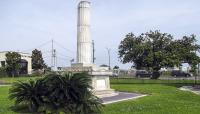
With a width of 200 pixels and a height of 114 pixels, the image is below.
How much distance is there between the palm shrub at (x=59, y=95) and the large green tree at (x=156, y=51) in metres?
39.6

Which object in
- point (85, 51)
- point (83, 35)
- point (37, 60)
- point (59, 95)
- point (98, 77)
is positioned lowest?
point (59, 95)

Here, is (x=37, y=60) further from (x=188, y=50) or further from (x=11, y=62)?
(x=188, y=50)

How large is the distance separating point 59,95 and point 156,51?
140 ft

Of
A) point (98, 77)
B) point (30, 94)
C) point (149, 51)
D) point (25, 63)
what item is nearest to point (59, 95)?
point (30, 94)

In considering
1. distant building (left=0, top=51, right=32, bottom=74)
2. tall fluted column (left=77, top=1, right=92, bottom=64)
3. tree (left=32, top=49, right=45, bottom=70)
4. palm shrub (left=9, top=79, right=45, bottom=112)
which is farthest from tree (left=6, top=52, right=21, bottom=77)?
palm shrub (left=9, top=79, right=45, bottom=112)

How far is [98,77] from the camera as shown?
25.5 m

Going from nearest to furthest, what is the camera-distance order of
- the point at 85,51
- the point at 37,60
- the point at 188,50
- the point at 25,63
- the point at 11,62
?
the point at 85,51
the point at 188,50
the point at 11,62
the point at 25,63
the point at 37,60

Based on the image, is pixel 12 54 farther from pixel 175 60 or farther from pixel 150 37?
pixel 175 60

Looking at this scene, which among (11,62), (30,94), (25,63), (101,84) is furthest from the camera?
(25,63)

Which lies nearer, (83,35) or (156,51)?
(83,35)

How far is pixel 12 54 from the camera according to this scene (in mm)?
74625

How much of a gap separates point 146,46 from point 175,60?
423cm

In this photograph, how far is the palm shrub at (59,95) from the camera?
10.5 metres

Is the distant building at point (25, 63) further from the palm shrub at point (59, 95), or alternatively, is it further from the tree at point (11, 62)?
the palm shrub at point (59, 95)
